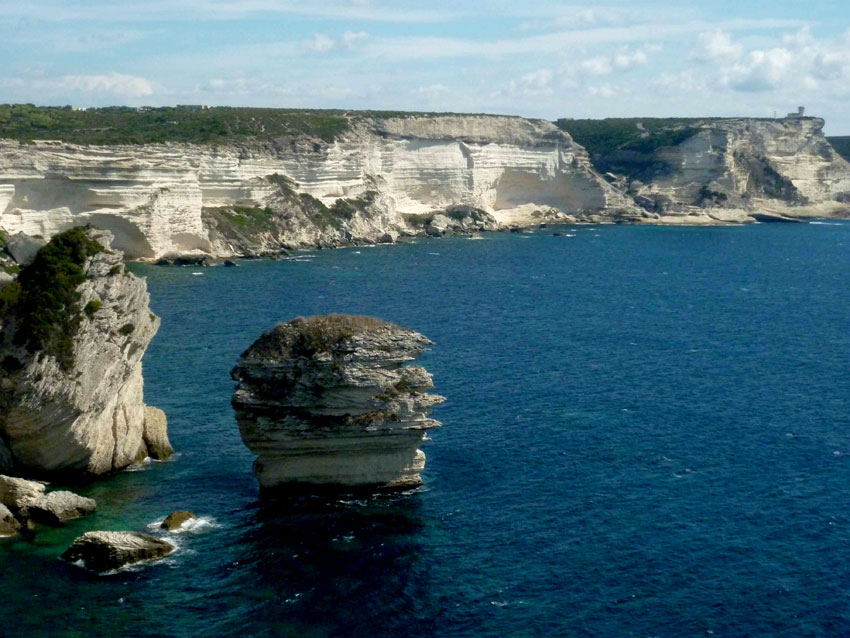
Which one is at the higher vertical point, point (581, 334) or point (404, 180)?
point (404, 180)

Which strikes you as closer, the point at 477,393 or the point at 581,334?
the point at 477,393

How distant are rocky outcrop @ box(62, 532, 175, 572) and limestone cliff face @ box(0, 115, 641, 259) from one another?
6684 cm

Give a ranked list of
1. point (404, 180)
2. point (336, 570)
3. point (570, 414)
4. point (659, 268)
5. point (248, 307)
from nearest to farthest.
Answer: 1. point (336, 570)
2. point (570, 414)
3. point (248, 307)
4. point (659, 268)
5. point (404, 180)

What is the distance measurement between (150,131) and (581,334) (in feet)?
228

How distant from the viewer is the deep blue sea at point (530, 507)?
30312 mm

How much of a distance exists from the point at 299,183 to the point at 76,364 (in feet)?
291

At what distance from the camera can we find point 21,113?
12625 centimetres

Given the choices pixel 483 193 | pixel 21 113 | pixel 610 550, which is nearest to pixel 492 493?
pixel 610 550

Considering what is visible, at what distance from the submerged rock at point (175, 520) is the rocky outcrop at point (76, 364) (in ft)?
21.0

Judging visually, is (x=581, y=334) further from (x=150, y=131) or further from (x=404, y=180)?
(x=404, y=180)

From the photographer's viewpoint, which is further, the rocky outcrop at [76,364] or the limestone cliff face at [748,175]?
the limestone cliff face at [748,175]

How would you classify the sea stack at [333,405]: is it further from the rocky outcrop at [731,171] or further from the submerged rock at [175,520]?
the rocky outcrop at [731,171]

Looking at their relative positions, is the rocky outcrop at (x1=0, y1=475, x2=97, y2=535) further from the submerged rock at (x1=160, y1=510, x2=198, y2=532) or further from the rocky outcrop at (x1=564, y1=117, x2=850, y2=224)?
the rocky outcrop at (x1=564, y1=117, x2=850, y2=224)

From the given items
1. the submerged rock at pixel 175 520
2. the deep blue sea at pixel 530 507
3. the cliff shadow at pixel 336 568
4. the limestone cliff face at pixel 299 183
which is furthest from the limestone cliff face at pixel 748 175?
the submerged rock at pixel 175 520
